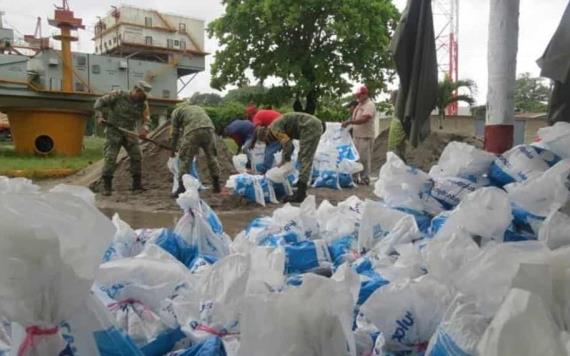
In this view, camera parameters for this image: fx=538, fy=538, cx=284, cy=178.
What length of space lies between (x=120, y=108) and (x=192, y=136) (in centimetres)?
150

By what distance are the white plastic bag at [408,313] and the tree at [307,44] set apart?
1911cm

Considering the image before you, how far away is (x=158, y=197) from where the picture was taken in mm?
7512

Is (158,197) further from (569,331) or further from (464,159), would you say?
(569,331)

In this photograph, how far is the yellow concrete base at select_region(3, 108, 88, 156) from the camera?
1580 centimetres

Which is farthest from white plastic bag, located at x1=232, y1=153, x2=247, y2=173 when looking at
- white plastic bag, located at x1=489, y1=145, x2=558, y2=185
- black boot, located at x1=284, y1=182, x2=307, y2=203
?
white plastic bag, located at x1=489, y1=145, x2=558, y2=185

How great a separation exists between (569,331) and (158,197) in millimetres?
6978

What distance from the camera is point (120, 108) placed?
25.6ft

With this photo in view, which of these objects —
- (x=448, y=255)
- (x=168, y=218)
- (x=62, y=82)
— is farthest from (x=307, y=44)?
(x=448, y=255)

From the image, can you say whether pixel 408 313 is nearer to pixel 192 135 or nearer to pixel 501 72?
pixel 501 72

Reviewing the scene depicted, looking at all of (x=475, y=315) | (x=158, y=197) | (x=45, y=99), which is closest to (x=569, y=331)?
(x=475, y=315)

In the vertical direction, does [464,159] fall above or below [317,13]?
below

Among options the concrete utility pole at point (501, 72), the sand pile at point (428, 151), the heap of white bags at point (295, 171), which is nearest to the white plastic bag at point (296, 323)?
the concrete utility pole at point (501, 72)

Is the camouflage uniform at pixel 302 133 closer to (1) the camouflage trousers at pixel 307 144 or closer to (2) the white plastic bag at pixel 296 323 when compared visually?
(1) the camouflage trousers at pixel 307 144

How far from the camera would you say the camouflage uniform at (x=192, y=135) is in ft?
23.1
